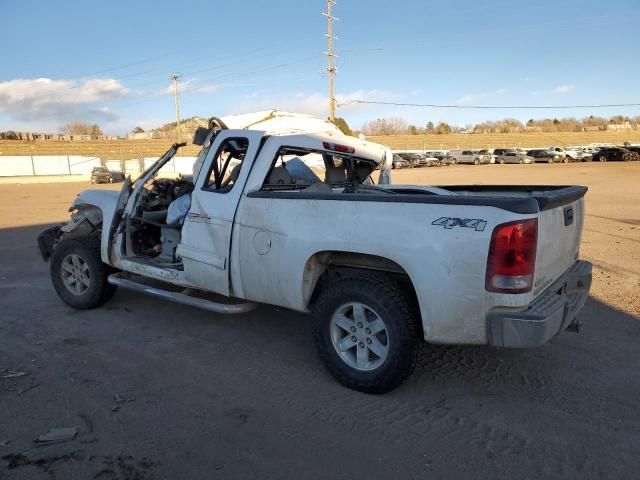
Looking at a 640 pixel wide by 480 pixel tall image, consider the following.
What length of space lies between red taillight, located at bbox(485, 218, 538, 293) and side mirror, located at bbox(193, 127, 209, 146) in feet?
9.85

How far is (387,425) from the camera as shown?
3.29m

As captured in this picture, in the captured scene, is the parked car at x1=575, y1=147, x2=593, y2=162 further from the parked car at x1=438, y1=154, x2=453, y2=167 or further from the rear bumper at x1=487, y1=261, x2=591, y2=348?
the rear bumper at x1=487, y1=261, x2=591, y2=348

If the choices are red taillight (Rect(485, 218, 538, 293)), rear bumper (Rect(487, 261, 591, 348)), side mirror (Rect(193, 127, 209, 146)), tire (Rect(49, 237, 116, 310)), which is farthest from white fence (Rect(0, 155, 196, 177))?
red taillight (Rect(485, 218, 538, 293))

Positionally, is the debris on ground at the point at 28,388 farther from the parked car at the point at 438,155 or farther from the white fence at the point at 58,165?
the parked car at the point at 438,155

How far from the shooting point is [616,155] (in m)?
48.9

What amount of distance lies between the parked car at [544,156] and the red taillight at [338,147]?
5477 cm

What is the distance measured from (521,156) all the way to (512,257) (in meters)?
56.6

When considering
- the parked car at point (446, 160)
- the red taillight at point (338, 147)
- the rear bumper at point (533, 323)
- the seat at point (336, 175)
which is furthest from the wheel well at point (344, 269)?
the parked car at point (446, 160)

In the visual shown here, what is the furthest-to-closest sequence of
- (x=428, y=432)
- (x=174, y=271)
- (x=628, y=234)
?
1. (x=628, y=234)
2. (x=174, y=271)
3. (x=428, y=432)

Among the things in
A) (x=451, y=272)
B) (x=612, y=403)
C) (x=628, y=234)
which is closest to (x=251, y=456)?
(x=451, y=272)

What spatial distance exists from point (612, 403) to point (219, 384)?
9.24 ft

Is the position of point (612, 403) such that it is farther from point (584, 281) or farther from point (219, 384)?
point (219, 384)

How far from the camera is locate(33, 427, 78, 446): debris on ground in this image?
10.2ft

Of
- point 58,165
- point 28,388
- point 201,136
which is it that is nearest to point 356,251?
A: point 201,136
